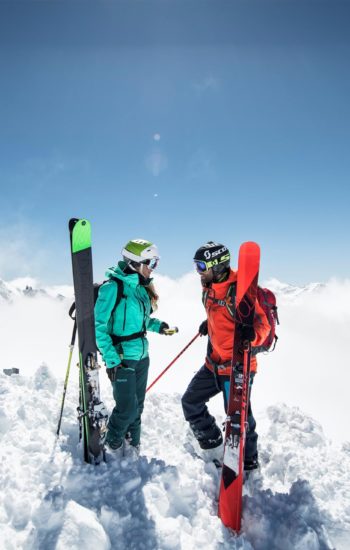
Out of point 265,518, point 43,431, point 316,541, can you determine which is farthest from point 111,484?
point 316,541

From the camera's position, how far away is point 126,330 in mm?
4891

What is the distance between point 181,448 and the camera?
19.3 feet

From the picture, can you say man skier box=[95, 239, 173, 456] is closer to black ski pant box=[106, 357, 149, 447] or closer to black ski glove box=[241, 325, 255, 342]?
black ski pant box=[106, 357, 149, 447]

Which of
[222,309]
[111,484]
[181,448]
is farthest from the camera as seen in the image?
[181,448]

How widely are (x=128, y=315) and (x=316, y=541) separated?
345cm

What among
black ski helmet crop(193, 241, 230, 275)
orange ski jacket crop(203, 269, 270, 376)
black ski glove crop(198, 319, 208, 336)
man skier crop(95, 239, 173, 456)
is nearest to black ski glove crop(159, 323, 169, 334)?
man skier crop(95, 239, 173, 456)

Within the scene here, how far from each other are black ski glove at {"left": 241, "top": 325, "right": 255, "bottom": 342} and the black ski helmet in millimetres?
973

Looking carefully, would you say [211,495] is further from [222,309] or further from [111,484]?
[222,309]

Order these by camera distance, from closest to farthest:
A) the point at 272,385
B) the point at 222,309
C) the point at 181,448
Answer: the point at 222,309, the point at 181,448, the point at 272,385

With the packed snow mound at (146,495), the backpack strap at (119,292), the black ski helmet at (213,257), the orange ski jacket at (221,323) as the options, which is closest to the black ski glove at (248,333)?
the orange ski jacket at (221,323)

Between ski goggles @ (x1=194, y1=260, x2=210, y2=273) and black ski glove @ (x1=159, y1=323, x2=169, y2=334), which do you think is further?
black ski glove @ (x1=159, y1=323, x2=169, y2=334)

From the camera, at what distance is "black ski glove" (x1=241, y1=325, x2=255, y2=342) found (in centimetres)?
471

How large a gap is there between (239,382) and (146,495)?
1.84m

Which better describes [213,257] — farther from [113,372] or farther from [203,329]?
[113,372]
